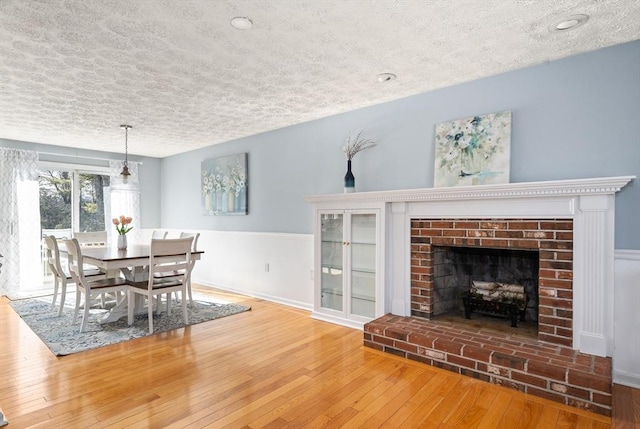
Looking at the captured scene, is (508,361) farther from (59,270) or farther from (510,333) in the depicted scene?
(59,270)

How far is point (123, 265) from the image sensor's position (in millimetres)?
3424

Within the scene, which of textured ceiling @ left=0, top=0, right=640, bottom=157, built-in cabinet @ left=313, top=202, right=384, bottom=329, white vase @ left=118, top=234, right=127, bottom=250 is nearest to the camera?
textured ceiling @ left=0, top=0, right=640, bottom=157

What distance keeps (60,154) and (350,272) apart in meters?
4.95

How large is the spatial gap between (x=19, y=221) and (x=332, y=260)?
455 centimetres

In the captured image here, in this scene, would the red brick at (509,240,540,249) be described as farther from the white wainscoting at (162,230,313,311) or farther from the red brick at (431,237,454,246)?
the white wainscoting at (162,230,313,311)

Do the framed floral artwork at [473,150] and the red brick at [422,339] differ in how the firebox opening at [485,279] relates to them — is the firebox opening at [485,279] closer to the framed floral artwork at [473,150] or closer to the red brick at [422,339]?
the red brick at [422,339]

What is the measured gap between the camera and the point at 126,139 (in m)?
5.12

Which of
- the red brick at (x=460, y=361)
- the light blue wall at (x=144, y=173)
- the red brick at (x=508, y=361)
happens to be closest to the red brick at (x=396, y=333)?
the red brick at (x=460, y=361)

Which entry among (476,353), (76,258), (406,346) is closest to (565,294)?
(476,353)

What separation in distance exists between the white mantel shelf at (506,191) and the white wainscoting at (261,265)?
1.15 metres

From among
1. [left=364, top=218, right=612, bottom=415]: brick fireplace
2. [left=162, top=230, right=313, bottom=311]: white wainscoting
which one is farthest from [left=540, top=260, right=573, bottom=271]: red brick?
[left=162, top=230, right=313, bottom=311]: white wainscoting

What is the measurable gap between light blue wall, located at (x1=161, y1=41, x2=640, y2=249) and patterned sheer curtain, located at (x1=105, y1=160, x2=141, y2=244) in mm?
2086

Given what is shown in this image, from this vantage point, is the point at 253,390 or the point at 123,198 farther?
the point at 123,198

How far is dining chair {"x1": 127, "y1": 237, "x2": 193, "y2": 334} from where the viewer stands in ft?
11.3
